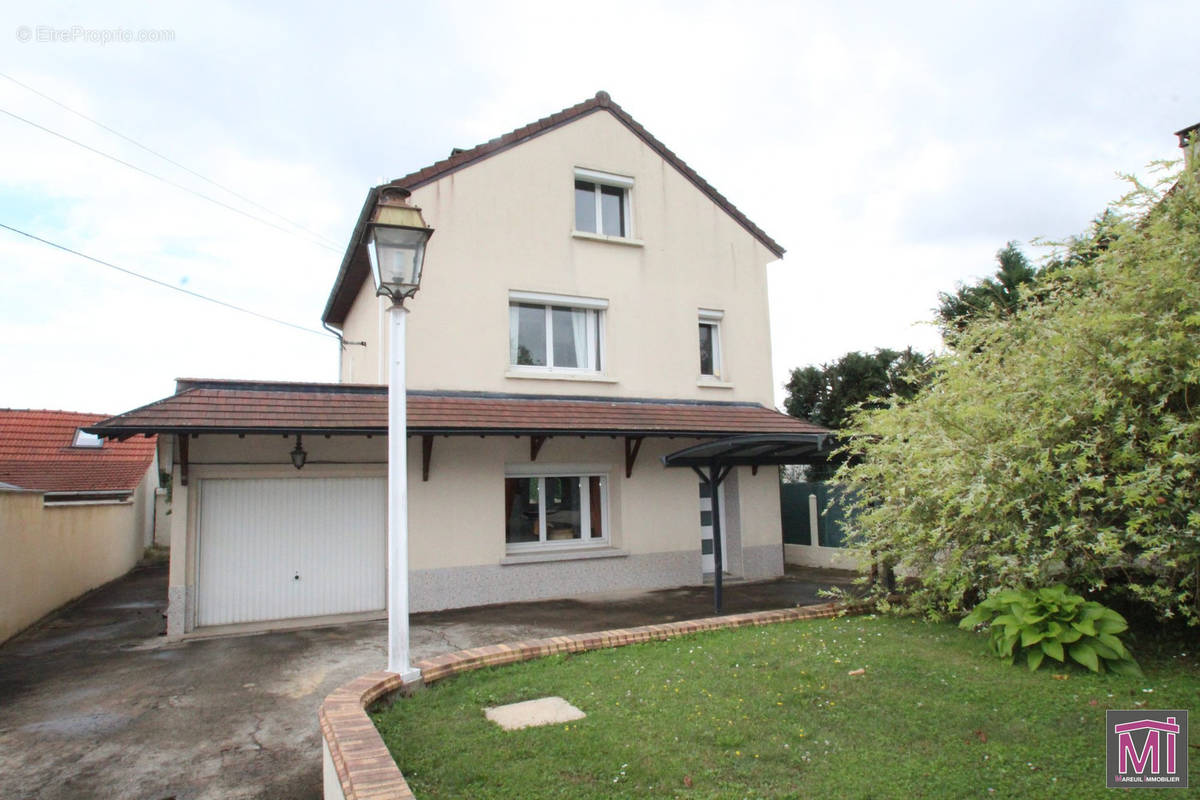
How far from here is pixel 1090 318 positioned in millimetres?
5816

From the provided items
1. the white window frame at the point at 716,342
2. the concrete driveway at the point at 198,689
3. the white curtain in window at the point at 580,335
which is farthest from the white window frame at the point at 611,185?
the concrete driveway at the point at 198,689

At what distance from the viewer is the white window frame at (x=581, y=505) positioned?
37.4ft

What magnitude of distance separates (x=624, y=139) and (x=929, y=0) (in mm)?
6304

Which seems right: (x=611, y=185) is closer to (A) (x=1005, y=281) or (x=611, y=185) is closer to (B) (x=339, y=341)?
(B) (x=339, y=341)

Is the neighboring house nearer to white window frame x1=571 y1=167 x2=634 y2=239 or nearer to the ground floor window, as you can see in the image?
the ground floor window

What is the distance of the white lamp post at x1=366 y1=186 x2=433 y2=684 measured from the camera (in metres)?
5.45

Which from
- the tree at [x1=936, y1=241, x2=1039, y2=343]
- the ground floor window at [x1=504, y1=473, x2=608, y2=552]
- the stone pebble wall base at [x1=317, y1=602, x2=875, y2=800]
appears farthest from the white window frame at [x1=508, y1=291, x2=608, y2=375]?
the tree at [x1=936, y1=241, x2=1039, y2=343]

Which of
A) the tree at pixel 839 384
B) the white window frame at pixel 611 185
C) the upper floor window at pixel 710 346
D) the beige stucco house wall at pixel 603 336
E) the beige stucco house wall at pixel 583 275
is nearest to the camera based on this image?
the beige stucco house wall at pixel 603 336

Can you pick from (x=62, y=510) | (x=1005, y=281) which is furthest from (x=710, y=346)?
(x=1005, y=281)

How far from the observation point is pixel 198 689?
22.3 ft

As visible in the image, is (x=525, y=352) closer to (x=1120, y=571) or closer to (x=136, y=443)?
(x=1120, y=571)

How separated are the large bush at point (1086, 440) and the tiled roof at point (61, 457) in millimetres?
19291

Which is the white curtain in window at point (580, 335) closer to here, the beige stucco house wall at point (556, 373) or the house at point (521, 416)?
the house at point (521, 416)

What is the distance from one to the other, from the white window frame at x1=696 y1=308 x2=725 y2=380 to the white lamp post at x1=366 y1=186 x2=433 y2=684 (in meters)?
8.43
